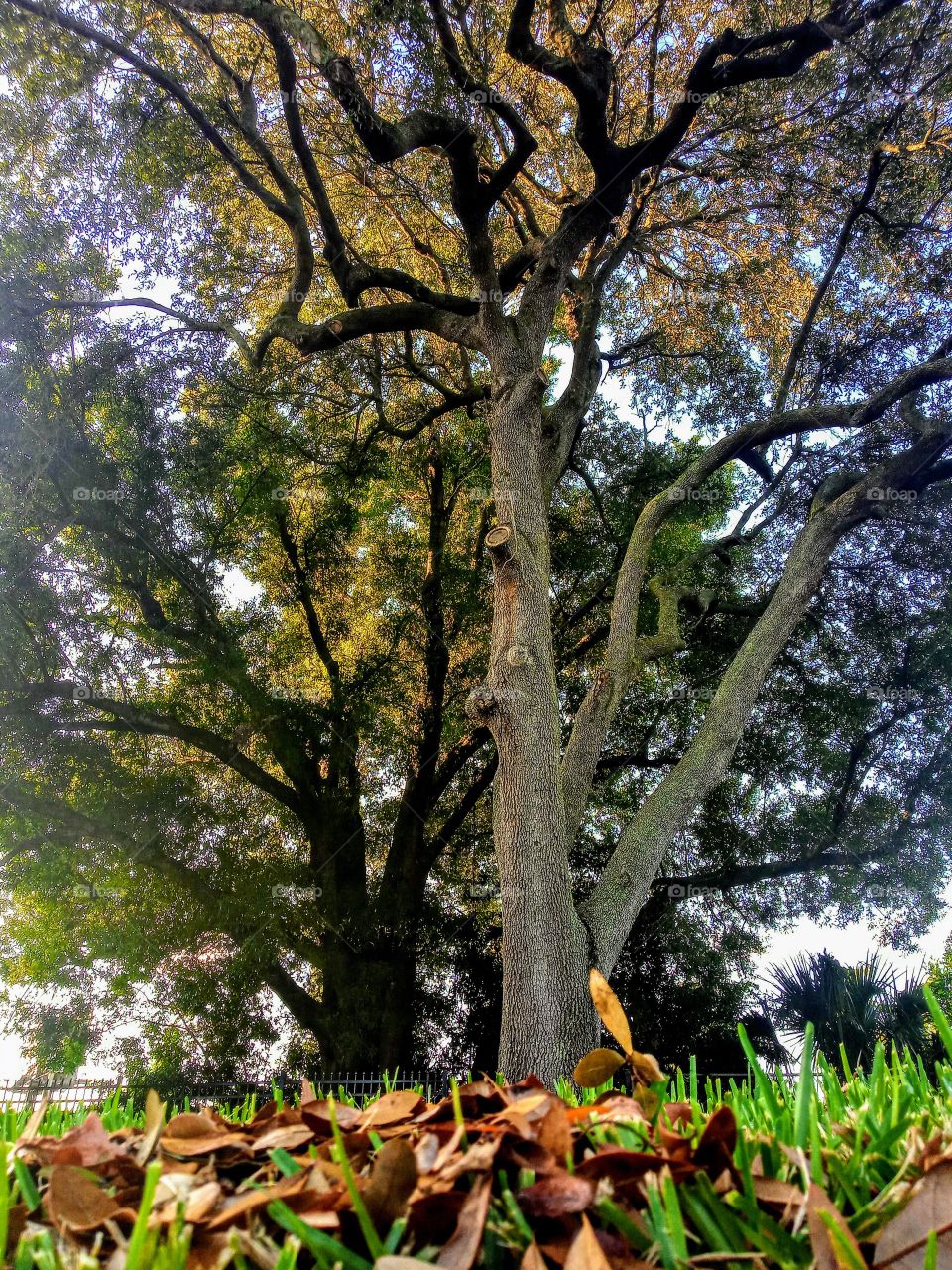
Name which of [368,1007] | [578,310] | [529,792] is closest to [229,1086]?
[368,1007]

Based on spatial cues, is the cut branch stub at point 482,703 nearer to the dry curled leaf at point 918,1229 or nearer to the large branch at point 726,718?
the large branch at point 726,718

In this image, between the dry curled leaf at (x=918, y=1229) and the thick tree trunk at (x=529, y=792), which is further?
the thick tree trunk at (x=529, y=792)

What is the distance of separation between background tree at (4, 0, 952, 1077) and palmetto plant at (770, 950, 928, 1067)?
4.11ft

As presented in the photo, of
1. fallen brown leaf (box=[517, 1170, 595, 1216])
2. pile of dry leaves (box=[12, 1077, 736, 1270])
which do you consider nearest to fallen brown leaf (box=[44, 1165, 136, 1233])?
pile of dry leaves (box=[12, 1077, 736, 1270])

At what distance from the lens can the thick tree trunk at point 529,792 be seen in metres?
4.36

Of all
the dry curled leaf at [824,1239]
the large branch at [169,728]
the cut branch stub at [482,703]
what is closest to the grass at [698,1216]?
the dry curled leaf at [824,1239]

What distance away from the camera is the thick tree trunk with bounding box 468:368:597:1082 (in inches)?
172

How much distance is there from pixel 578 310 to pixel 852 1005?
8099mm

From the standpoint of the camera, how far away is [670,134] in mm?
6355

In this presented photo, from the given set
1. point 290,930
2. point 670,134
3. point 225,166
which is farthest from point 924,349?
point 290,930

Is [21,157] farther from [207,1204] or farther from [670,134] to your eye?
[207,1204]

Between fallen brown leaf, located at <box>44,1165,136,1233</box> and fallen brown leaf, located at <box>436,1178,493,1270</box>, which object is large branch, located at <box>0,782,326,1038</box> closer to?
fallen brown leaf, located at <box>44,1165,136,1233</box>

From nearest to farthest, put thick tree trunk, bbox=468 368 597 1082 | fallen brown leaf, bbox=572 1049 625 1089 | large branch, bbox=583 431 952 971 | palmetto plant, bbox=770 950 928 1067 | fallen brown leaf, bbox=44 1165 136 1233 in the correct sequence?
fallen brown leaf, bbox=44 1165 136 1233, fallen brown leaf, bbox=572 1049 625 1089, thick tree trunk, bbox=468 368 597 1082, large branch, bbox=583 431 952 971, palmetto plant, bbox=770 950 928 1067

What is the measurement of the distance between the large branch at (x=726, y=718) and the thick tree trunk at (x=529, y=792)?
44cm
